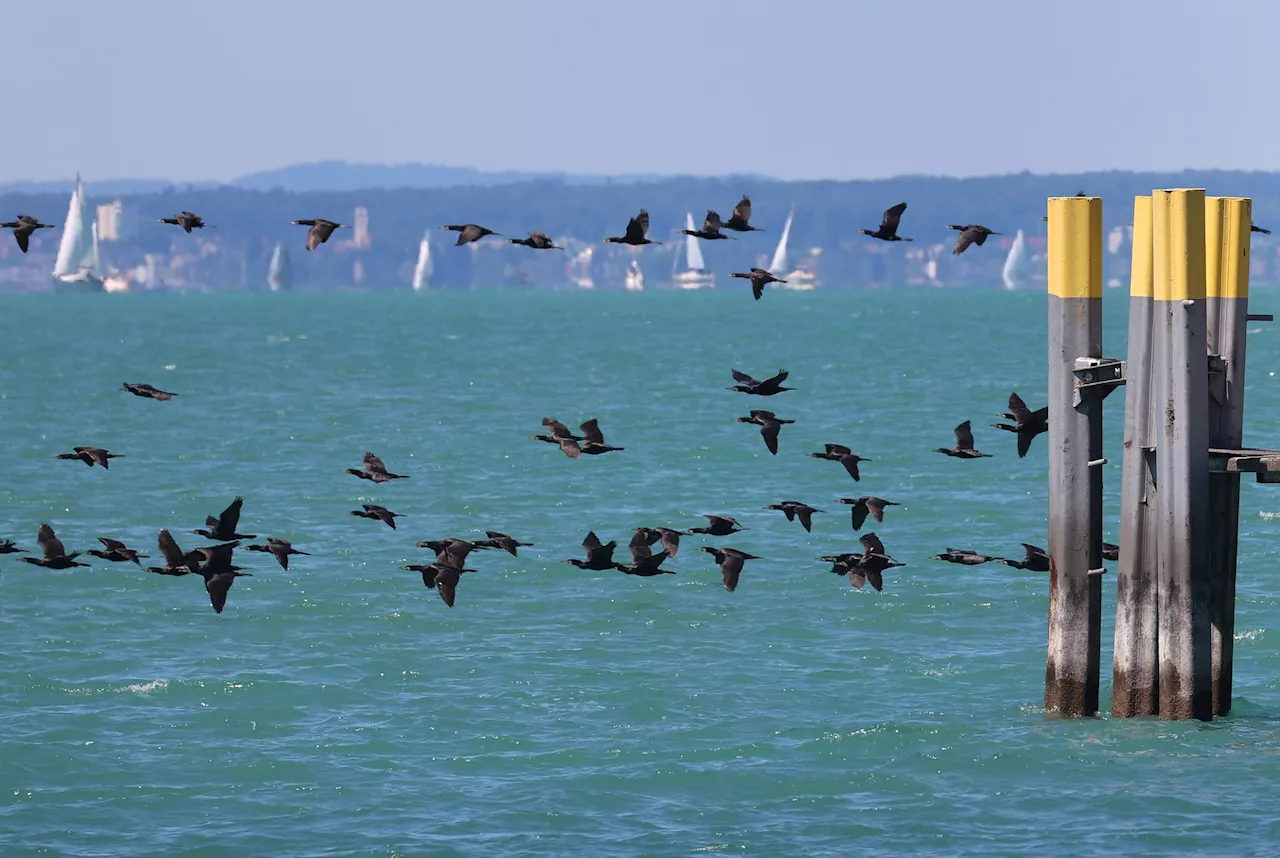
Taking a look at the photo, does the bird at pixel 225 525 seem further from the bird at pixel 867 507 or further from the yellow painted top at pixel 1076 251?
the yellow painted top at pixel 1076 251

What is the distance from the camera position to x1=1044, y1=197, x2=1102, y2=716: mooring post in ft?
84.2

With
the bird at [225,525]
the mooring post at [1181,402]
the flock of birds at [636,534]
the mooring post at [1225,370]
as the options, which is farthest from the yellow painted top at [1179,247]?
the bird at [225,525]

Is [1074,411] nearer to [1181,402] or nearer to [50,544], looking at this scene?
[1181,402]

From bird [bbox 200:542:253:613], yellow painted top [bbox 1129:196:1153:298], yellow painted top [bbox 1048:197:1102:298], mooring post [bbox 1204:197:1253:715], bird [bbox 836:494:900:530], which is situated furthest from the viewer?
bird [bbox 836:494:900:530]

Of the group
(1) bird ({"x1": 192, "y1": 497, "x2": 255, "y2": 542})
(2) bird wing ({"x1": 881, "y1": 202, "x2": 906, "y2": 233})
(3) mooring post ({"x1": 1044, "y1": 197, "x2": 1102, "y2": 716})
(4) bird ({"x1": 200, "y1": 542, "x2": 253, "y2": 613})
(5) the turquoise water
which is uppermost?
(2) bird wing ({"x1": 881, "y1": 202, "x2": 906, "y2": 233})

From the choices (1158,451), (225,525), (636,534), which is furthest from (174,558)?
(1158,451)

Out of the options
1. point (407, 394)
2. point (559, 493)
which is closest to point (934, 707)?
point (559, 493)

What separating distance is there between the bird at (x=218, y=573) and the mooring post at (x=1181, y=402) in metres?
11.0

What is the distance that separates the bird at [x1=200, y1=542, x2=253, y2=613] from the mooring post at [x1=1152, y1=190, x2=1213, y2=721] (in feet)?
36.2

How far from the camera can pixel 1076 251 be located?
25.6m

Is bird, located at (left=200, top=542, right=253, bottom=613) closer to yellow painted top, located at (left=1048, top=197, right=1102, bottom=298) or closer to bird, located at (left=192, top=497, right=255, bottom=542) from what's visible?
bird, located at (left=192, top=497, right=255, bottom=542)

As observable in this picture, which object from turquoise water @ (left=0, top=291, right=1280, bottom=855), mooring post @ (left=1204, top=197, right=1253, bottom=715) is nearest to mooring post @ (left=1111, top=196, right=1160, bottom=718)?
mooring post @ (left=1204, top=197, right=1253, bottom=715)

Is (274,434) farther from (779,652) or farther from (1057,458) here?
(1057,458)

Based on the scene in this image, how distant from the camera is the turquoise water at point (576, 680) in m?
24.9
